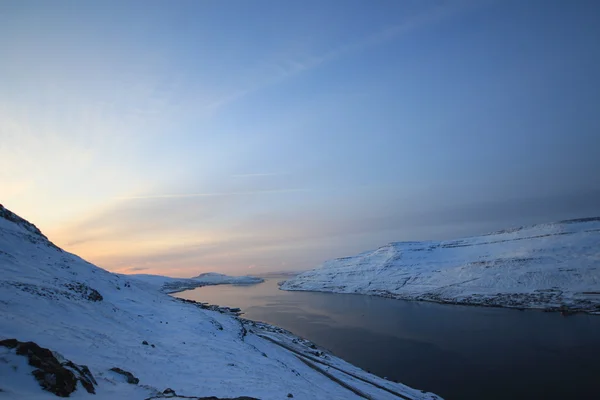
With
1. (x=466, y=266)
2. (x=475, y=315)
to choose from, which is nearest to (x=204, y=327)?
(x=475, y=315)

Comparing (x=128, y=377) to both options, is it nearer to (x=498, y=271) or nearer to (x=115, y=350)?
(x=115, y=350)

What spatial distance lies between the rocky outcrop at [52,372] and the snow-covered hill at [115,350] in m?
0.03

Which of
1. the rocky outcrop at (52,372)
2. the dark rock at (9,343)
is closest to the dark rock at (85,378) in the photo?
the rocky outcrop at (52,372)

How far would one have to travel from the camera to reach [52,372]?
30.2 feet

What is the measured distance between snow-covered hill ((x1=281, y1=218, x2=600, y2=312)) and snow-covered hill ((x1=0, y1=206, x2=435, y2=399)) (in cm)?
6630

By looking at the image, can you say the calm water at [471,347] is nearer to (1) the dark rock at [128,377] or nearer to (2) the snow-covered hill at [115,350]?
(2) the snow-covered hill at [115,350]

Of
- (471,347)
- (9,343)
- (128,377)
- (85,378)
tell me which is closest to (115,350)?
(128,377)

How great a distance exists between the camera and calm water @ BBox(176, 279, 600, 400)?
28266 millimetres

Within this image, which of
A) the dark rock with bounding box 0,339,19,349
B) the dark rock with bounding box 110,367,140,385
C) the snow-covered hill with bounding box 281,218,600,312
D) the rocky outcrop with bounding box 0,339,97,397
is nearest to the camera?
the rocky outcrop with bounding box 0,339,97,397

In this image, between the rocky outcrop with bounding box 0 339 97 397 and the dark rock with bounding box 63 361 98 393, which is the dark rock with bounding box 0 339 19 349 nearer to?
the rocky outcrop with bounding box 0 339 97 397

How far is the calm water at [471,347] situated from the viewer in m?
28.3

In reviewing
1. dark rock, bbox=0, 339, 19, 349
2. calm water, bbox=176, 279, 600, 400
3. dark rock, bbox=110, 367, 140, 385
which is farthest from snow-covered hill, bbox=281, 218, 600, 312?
dark rock, bbox=0, 339, 19, 349

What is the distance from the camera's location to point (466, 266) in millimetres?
101750

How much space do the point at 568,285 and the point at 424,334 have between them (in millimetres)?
50300
